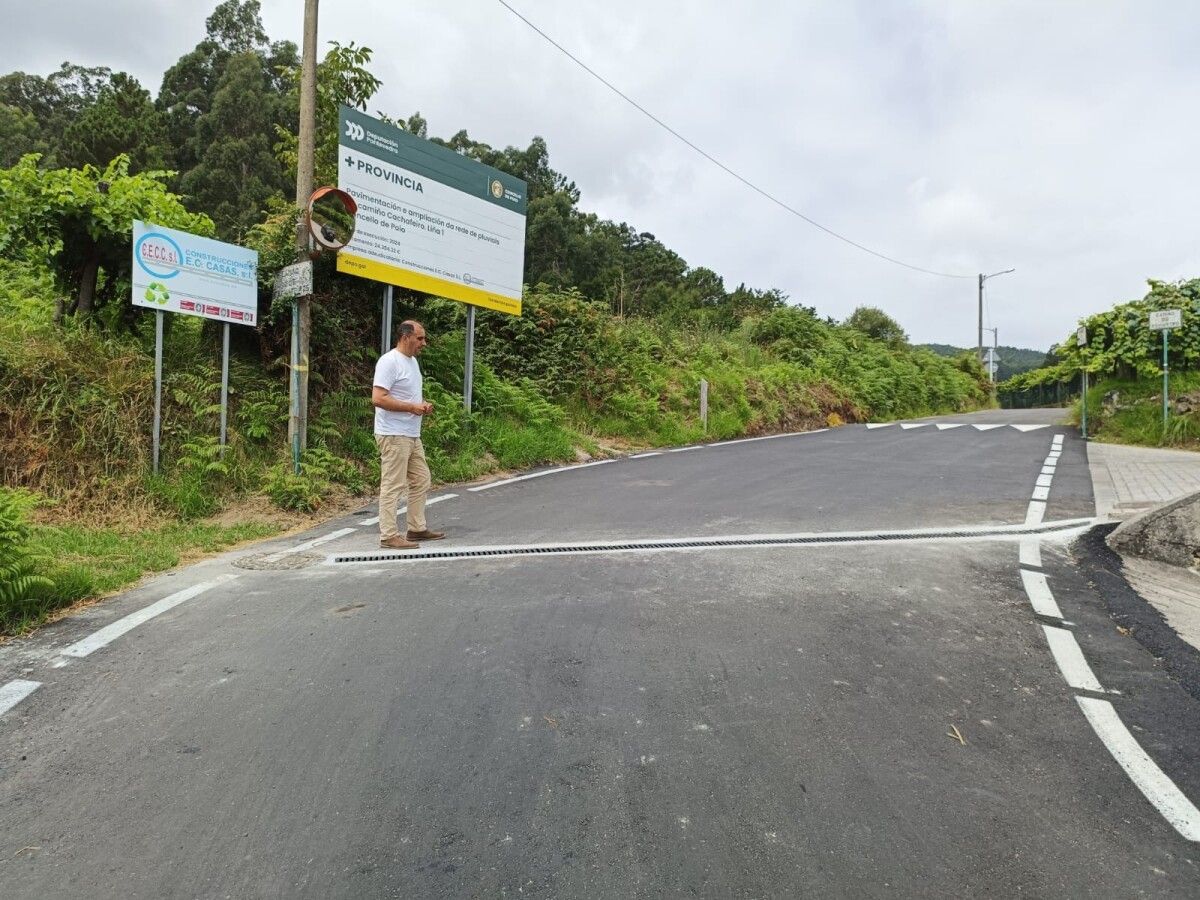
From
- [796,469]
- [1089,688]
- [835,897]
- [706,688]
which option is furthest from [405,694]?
[796,469]

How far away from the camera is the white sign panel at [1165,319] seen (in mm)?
14352

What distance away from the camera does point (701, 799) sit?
249 centimetres

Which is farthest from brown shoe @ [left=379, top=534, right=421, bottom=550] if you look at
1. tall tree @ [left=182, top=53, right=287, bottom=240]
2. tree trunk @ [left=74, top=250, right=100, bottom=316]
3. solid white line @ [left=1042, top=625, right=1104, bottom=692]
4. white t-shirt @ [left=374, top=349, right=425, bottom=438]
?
tall tree @ [left=182, top=53, right=287, bottom=240]

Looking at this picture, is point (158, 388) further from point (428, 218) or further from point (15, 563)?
point (428, 218)

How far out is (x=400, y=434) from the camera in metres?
6.30

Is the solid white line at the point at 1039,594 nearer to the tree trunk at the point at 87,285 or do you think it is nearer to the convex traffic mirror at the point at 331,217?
the convex traffic mirror at the point at 331,217

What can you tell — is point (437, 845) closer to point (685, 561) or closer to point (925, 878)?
point (925, 878)

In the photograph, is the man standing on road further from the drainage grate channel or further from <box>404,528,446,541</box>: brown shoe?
the drainage grate channel

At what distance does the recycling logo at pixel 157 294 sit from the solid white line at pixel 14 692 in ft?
16.6

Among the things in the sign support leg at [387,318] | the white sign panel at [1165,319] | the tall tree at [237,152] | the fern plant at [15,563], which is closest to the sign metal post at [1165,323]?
the white sign panel at [1165,319]

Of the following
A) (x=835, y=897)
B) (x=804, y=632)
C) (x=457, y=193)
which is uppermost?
(x=457, y=193)

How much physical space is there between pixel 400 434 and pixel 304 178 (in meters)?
4.11

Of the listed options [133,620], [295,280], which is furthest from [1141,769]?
[295,280]

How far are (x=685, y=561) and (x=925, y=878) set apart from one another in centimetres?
352
